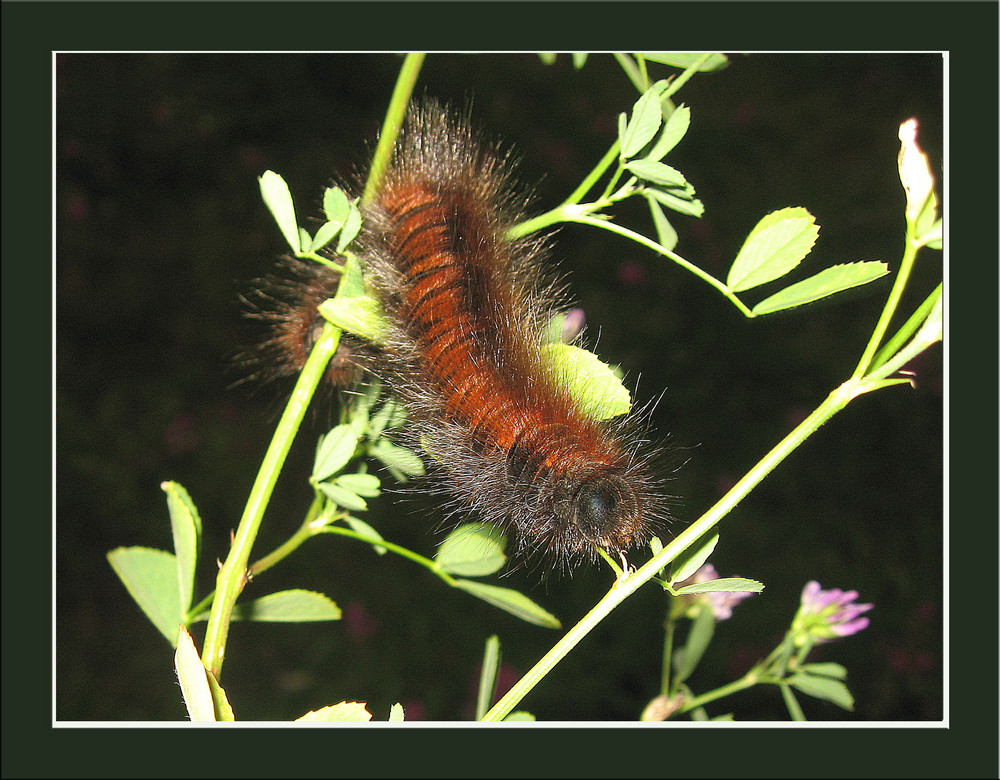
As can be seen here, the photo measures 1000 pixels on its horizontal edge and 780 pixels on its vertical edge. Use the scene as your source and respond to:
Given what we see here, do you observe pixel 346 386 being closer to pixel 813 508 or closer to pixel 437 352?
pixel 437 352

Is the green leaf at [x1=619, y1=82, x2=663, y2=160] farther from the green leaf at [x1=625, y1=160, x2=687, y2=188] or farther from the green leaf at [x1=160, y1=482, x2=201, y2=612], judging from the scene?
the green leaf at [x1=160, y1=482, x2=201, y2=612]

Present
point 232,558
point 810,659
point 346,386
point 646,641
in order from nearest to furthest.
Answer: point 232,558
point 346,386
point 810,659
point 646,641

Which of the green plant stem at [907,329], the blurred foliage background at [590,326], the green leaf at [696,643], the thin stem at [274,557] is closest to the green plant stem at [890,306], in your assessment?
the green plant stem at [907,329]

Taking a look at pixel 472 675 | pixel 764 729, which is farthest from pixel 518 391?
pixel 472 675

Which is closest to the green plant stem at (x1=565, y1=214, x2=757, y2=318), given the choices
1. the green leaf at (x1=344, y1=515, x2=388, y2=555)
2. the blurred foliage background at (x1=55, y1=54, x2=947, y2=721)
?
the green leaf at (x1=344, y1=515, x2=388, y2=555)

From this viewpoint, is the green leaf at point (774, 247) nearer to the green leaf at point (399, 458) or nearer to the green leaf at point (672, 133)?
the green leaf at point (672, 133)

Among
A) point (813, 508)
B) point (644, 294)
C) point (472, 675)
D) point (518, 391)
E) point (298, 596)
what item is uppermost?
point (644, 294)

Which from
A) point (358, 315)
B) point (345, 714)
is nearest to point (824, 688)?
point (345, 714)
